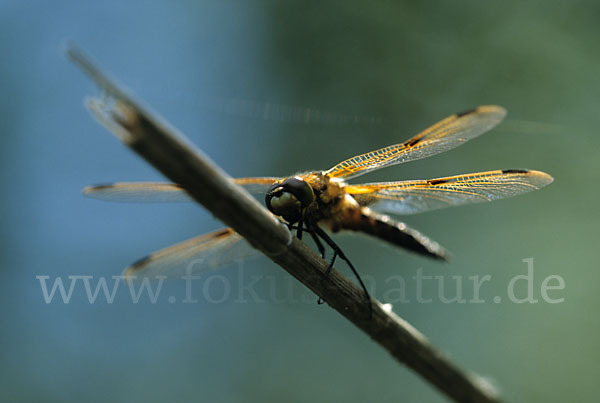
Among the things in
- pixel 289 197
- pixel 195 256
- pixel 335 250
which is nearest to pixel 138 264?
pixel 195 256

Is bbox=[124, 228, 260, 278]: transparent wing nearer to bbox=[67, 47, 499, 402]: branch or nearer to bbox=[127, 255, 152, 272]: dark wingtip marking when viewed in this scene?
bbox=[127, 255, 152, 272]: dark wingtip marking

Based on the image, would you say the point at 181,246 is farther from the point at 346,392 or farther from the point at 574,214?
the point at 574,214

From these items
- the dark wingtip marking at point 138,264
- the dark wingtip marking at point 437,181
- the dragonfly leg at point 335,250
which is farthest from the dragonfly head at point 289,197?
the dark wingtip marking at point 138,264

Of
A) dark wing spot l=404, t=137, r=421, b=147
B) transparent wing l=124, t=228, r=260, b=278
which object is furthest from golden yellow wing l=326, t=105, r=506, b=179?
transparent wing l=124, t=228, r=260, b=278

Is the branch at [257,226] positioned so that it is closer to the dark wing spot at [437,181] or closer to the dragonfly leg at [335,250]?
the dragonfly leg at [335,250]

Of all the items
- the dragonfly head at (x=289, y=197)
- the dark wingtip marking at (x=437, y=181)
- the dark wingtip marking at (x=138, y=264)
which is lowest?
the dark wingtip marking at (x=138, y=264)
